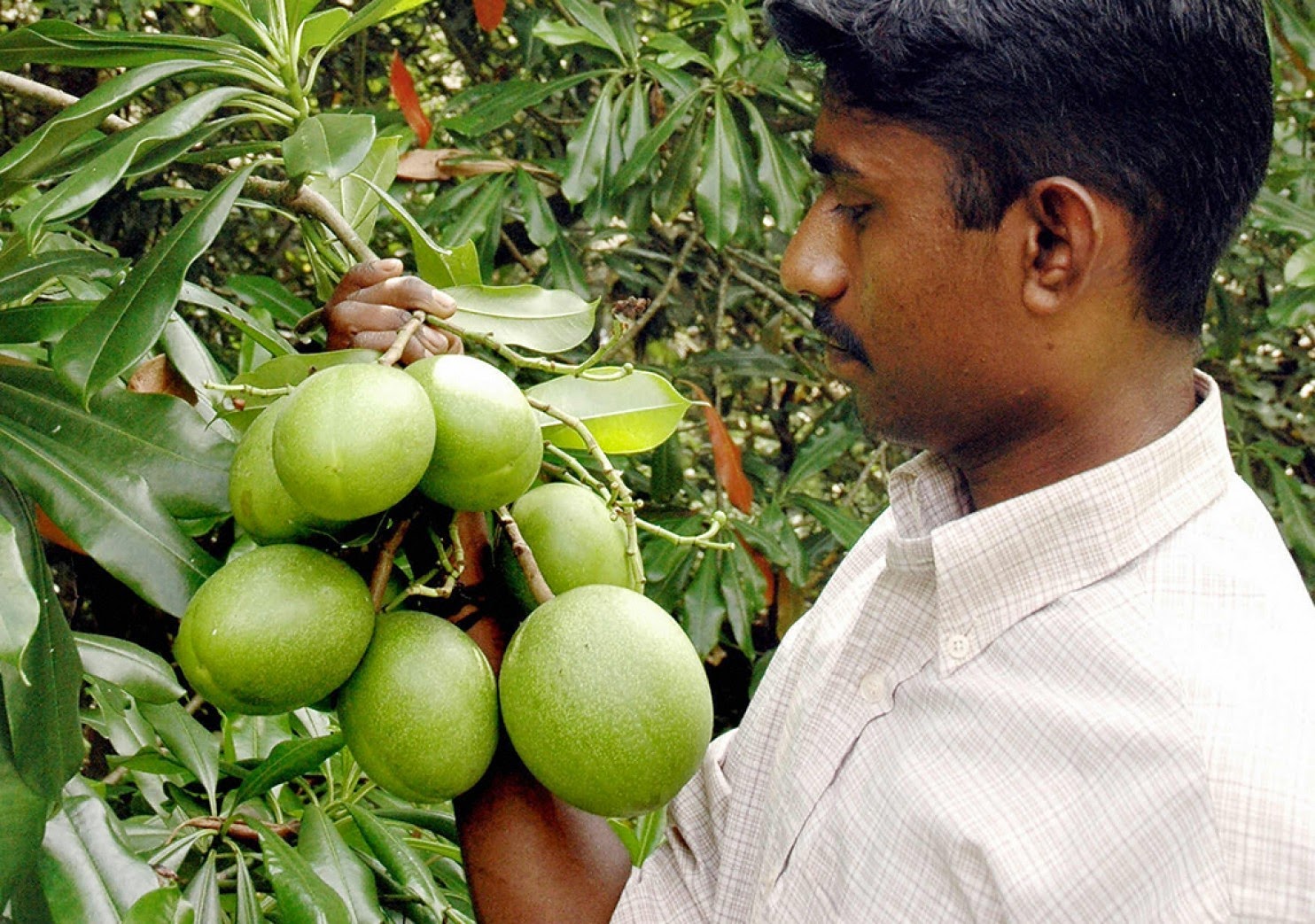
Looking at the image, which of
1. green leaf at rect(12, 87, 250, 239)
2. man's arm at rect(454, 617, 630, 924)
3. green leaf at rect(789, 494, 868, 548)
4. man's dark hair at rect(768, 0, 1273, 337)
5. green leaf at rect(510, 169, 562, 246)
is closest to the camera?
A: green leaf at rect(12, 87, 250, 239)

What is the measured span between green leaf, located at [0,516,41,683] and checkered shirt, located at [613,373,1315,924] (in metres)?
0.65

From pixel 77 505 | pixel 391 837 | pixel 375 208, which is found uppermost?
pixel 375 208

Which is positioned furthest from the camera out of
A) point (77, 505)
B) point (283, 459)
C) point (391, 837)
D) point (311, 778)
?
point (311, 778)

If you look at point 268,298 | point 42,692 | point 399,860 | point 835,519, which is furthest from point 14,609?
point 835,519

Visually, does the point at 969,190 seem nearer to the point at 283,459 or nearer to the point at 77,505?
the point at 283,459

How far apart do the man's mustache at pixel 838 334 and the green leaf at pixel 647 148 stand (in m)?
1.30

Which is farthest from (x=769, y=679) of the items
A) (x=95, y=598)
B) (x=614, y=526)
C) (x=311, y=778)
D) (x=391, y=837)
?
(x=95, y=598)

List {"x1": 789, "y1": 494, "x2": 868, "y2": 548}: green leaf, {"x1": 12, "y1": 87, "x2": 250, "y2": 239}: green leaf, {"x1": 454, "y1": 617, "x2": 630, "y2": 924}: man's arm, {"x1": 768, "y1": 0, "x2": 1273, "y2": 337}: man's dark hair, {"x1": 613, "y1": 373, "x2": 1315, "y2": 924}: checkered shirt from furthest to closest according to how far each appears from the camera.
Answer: {"x1": 789, "y1": 494, "x2": 868, "y2": 548}: green leaf → {"x1": 454, "y1": 617, "x2": 630, "y2": 924}: man's arm → {"x1": 768, "y1": 0, "x2": 1273, "y2": 337}: man's dark hair → {"x1": 12, "y1": 87, "x2": 250, "y2": 239}: green leaf → {"x1": 613, "y1": 373, "x2": 1315, "y2": 924}: checkered shirt

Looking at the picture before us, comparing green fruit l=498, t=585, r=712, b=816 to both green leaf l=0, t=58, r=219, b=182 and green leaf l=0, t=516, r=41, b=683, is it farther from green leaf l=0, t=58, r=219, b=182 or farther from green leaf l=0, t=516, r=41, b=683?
green leaf l=0, t=58, r=219, b=182

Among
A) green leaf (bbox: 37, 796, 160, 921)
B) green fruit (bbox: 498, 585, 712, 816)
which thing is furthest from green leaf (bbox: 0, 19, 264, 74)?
green leaf (bbox: 37, 796, 160, 921)

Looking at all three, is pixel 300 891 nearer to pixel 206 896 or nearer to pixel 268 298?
pixel 206 896

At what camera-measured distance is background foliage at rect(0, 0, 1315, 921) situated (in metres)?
1.08

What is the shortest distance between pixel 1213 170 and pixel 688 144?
1.54m

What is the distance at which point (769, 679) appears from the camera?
4.78 ft
